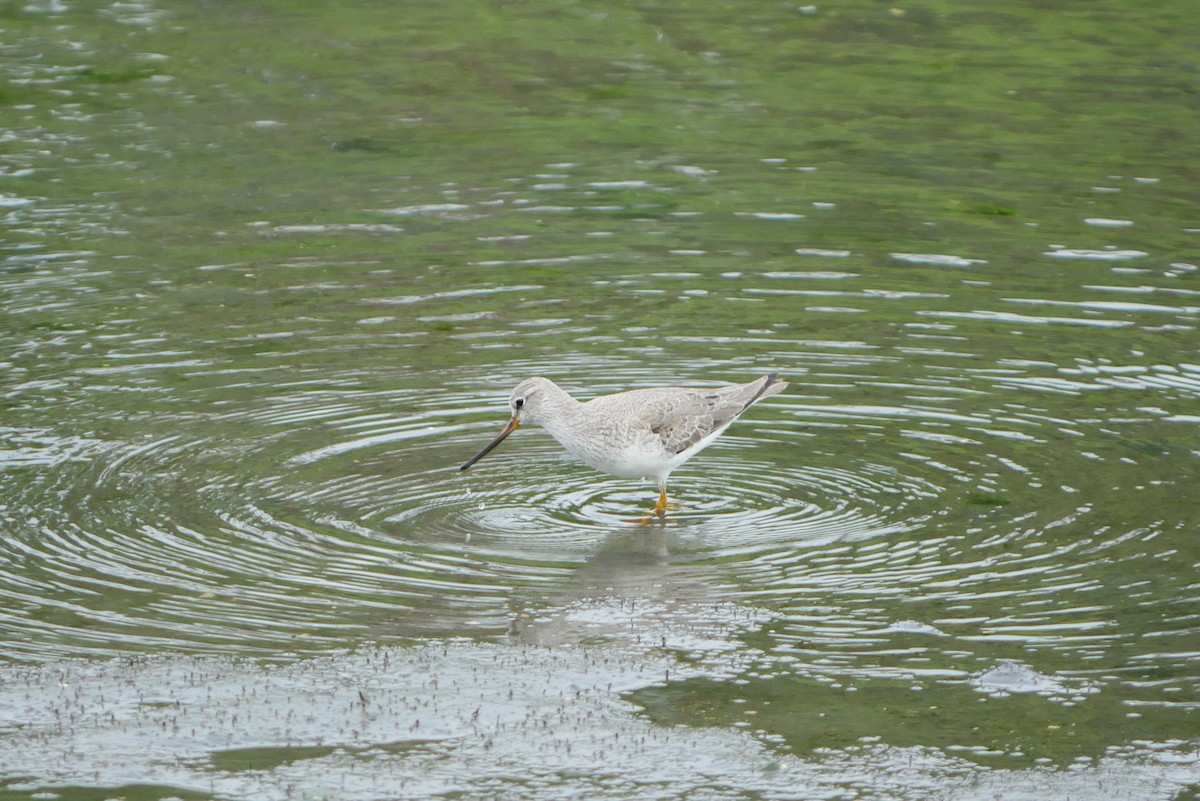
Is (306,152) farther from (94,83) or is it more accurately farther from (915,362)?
(915,362)

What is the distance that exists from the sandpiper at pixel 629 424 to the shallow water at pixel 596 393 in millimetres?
435

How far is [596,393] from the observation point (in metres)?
13.3

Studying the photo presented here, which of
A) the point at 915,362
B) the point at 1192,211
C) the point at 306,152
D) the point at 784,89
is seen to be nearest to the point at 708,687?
the point at 915,362

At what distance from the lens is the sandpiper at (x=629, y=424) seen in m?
11.3

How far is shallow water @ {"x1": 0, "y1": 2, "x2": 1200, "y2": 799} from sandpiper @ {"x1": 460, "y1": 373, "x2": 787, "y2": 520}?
17.1 inches

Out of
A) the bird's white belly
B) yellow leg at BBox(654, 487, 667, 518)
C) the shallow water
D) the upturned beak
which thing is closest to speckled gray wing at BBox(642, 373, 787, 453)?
the bird's white belly

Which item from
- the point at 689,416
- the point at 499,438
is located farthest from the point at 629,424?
the point at 499,438

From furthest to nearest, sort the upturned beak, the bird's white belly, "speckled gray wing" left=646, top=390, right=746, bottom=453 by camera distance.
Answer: the upturned beak → "speckled gray wing" left=646, top=390, right=746, bottom=453 → the bird's white belly

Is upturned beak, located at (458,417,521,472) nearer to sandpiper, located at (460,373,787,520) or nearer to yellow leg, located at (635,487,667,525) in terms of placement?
sandpiper, located at (460,373,787,520)

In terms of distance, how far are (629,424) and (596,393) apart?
1.95 m

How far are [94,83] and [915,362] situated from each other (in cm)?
1316

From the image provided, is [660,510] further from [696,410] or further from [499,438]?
[499,438]

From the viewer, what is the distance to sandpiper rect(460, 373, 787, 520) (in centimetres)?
1134

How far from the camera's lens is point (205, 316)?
15266mm
